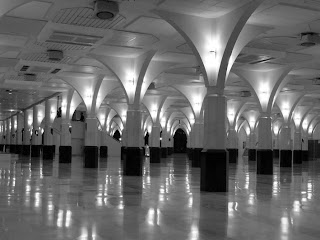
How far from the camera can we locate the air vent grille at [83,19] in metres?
16.5

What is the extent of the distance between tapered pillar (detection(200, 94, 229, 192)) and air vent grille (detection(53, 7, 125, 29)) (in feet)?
15.1

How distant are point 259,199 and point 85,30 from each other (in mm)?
9513

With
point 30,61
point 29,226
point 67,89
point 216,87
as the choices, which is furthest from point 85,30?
point 67,89

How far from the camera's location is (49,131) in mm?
44500

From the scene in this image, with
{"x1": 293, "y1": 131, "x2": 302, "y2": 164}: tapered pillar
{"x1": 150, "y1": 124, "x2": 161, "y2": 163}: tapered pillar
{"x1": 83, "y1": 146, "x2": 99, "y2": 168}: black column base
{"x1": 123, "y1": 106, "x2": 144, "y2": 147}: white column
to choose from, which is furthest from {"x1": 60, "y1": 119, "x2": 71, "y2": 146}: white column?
{"x1": 293, "y1": 131, "x2": 302, "y2": 164}: tapered pillar

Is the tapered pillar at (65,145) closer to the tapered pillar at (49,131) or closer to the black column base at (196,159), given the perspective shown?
the tapered pillar at (49,131)

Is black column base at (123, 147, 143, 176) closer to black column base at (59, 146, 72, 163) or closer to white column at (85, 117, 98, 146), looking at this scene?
white column at (85, 117, 98, 146)

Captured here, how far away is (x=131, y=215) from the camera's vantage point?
1154cm

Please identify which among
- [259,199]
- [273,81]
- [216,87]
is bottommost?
[259,199]

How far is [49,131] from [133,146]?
67.5ft

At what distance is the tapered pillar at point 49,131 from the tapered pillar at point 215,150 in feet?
94.2

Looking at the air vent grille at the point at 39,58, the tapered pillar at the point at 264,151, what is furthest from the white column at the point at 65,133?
the tapered pillar at the point at 264,151

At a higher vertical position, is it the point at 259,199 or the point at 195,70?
the point at 195,70

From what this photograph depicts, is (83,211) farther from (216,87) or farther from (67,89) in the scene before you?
(67,89)
